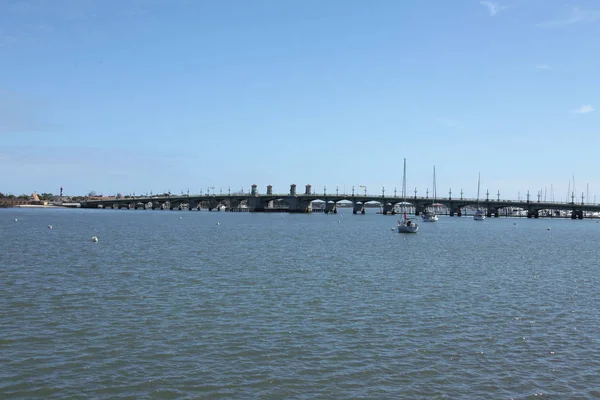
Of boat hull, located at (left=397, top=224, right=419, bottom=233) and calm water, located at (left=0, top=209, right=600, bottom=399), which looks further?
boat hull, located at (left=397, top=224, right=419, bottom=233)

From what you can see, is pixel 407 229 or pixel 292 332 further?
pixel 407 229

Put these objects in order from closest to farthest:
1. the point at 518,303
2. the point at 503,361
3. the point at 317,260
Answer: the point at 503,361
the point at 518,303
the point at 317,260

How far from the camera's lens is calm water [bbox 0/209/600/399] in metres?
16.2

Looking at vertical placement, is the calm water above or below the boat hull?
below

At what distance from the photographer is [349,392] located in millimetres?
15656

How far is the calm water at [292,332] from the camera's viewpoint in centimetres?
1617

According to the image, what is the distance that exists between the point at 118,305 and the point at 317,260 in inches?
958

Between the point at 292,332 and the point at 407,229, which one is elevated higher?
the point at 407,229

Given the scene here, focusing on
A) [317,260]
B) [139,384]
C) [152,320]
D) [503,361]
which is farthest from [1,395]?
[317,260]

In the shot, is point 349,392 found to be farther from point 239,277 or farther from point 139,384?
point 239,277

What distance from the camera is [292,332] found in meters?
21.8

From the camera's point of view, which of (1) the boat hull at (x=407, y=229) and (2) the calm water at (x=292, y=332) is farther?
(1) the boat hull at (x=407, y=229)

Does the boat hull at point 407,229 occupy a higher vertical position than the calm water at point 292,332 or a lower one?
higher

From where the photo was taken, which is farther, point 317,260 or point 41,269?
point 317,260
